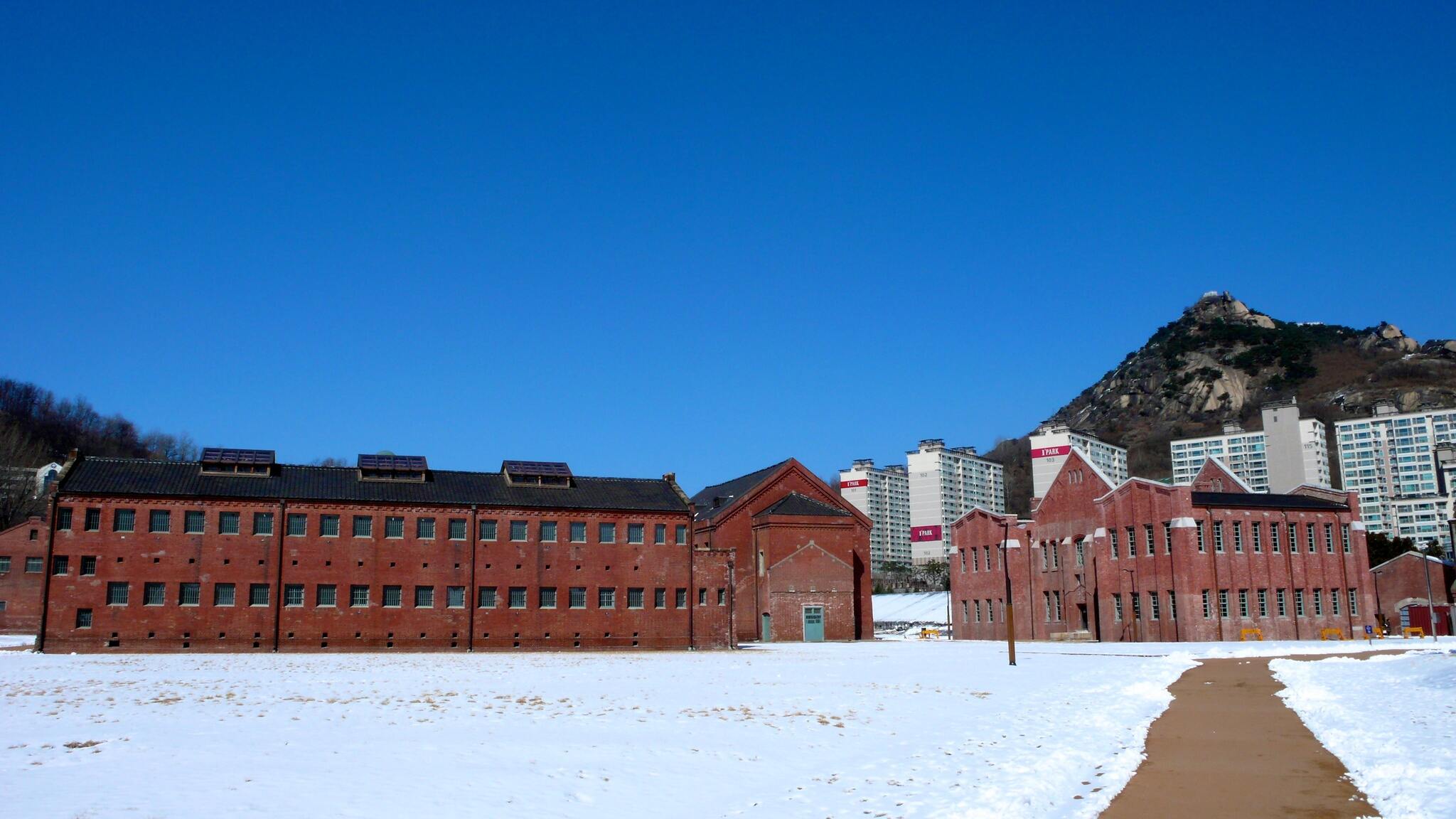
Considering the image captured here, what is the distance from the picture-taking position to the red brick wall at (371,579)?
49.2 metres

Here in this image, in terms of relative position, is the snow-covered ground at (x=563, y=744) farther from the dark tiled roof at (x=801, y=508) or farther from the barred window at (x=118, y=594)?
→ the dark tiled roof at (x=801, y=508)

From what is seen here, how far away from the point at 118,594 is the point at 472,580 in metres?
15.8

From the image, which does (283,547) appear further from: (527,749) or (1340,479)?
(1340,479)

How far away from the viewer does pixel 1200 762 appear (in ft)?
52.5

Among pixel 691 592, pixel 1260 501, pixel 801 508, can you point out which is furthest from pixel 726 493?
pixel 1260 501

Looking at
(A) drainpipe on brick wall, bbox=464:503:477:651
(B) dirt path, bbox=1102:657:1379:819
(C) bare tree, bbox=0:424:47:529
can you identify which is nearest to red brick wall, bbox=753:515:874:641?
(A) drainpipe on brick wall, bbox=464:503:477:651

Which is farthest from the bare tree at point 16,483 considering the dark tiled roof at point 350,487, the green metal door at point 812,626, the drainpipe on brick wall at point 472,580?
the green metal door at point 812,626

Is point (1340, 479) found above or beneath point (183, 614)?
above

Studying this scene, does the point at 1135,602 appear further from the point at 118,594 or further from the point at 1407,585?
the point at 118,594

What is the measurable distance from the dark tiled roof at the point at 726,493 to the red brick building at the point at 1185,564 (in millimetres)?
17283

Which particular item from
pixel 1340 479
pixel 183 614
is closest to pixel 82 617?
pixel 183 614

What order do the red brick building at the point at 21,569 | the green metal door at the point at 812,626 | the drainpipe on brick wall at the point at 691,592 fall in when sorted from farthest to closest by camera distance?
the red brick building at the point at 21,569
the green metal door at the point at 812,626
the drainpipe on brick wall at the point at 691,592

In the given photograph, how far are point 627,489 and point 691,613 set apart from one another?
7812 mm

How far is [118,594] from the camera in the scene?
161 feet
